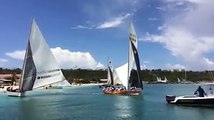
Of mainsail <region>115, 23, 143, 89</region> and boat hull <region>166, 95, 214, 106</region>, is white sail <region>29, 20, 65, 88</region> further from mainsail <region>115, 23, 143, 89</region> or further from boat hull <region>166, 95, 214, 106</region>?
boat hull <region>166, 95, 214, 106</region>

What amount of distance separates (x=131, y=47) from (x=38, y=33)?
1012 inches

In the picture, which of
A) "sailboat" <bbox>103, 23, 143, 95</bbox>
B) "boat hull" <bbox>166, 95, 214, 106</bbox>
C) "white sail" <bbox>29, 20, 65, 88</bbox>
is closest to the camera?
"boat hull" <bbox>166, 95, 214, 106</bbox>

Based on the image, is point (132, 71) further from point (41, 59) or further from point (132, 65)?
point (41, 59)

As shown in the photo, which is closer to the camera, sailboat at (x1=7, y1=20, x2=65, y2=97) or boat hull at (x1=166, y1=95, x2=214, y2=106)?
boat hull at (x1=166, y1=95, x2=214, y2=106)

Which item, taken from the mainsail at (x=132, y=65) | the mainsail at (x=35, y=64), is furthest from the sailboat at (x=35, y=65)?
the mainsail at (x=132, y=65)

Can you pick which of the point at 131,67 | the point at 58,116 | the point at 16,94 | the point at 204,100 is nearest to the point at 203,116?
the point at 204,100

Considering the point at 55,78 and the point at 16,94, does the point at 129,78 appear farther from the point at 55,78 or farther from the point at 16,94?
the point at 16,94

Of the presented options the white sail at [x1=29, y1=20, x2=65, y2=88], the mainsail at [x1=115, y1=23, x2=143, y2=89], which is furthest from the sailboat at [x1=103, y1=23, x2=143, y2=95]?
the white sail at [x1=29, y1=20, x2=65, y2=88]

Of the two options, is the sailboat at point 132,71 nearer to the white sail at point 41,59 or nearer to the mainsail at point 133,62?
the mainsail at point 133,62

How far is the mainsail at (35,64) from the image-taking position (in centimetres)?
9925

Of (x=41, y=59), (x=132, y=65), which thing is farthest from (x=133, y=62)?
(x=41, y=59)

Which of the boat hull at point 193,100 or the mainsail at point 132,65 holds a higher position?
the mainsail at point 132,65

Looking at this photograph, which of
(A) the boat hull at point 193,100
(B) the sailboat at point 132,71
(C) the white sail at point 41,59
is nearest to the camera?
(A) the boat hull at point 193,100

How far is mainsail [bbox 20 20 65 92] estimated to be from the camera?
99250 mm
